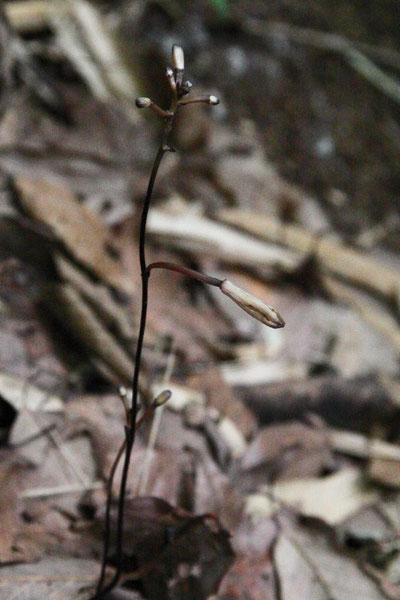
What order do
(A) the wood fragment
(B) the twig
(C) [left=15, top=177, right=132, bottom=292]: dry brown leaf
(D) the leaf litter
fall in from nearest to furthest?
(D) the leaf litter → (C) [left=15, top=177, right=132, bottom=292]: dry brown leaf → (A) the wood fragment → (B) the twig

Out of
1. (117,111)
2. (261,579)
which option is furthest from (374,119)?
(261,579)

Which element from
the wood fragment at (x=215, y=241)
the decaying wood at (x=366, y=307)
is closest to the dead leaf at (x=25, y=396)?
the wood fragment at (x=215, y=241)

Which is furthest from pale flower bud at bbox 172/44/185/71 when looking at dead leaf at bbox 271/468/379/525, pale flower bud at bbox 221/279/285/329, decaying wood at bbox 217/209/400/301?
decaying wood at bbox 217/209/400/301

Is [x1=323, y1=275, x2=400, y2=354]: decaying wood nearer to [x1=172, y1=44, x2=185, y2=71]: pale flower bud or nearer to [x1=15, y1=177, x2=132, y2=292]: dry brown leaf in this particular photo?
[x1=15, y1=177, x2=132, y2=292]: dry brown leaf

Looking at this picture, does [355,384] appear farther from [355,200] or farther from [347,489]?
[355,200]

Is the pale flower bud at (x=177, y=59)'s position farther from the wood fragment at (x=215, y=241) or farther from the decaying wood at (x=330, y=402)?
the wood fragment at (x=215, y=241)

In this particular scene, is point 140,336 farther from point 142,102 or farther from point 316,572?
point 316,572
